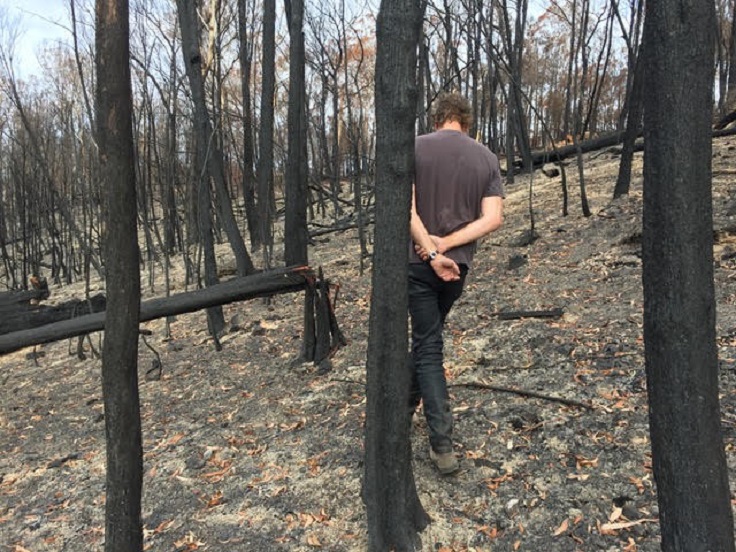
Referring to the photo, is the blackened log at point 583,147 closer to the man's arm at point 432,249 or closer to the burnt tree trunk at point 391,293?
the man's arm at point 432,249

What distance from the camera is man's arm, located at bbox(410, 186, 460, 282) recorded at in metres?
2.47

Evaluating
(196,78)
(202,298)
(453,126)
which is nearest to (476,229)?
(453,126)

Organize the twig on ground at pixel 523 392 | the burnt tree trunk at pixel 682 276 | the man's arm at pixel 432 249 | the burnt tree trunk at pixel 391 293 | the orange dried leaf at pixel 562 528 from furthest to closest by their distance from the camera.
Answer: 1. the twig on ground at pixel 523 392
2. the man's arm at pixel 432 249
3. the orange dried leaf at pixel 562 528
4. the burnt tree trunk at pixel 391 293
5. the burnt tree trunk at pixel 682 276

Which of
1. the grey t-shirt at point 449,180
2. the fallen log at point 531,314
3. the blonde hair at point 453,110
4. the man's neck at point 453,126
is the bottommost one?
the fallen log at point 531,314

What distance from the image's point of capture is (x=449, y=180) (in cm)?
257

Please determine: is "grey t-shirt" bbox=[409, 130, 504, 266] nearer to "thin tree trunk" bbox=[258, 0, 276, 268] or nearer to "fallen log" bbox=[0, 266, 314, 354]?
"fallen log" bbox=[0, 266, 314, 354]

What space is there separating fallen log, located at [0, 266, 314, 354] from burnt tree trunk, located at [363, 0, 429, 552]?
9.69 feet

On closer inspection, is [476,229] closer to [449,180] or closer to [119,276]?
[449,180]

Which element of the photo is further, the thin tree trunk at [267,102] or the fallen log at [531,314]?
the thin tree trunk at [267,102]

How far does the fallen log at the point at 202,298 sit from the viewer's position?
4.85m

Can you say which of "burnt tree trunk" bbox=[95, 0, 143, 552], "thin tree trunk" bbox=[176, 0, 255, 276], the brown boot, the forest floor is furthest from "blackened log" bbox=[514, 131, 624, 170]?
"burnt tree trunk" bbox=[95, 0, 143, 552]

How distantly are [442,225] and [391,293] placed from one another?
675 millimetres

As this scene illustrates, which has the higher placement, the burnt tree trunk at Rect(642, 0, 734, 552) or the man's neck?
the man's neck

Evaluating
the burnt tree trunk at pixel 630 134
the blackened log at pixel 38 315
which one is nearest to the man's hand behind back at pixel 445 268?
the burnt tree trunk at pixel 630 134
